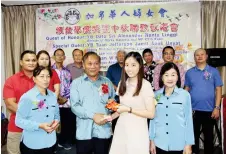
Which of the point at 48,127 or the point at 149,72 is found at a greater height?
the point at 149,72

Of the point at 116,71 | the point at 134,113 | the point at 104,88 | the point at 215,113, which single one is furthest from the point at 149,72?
the point at 134,113

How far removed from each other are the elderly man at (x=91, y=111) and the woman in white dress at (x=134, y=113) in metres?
0.21

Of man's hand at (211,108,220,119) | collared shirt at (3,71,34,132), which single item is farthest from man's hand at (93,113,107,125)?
man's hand at (211,108,220,119)

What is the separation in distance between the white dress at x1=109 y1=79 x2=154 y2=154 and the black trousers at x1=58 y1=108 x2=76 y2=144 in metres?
1.96

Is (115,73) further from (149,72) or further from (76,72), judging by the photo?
(76,72)

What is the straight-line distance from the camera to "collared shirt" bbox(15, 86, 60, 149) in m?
1.94

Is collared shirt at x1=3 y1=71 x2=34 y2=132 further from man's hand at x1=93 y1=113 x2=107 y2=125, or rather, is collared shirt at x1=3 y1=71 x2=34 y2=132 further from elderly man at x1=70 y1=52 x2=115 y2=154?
man's hand at x1=93 y1=113 x2=107 y2=125

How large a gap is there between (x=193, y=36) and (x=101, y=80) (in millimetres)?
2632

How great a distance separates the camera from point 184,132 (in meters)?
1.99

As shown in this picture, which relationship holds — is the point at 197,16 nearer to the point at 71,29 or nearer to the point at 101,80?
the point at 71,29

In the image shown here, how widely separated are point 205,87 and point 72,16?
2633 millimetres

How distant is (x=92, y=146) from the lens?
2119 millimetres

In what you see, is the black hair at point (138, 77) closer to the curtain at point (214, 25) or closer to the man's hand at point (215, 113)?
the man's hand at point (215, 113)

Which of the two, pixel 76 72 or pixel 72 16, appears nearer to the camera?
pixel 76 72
